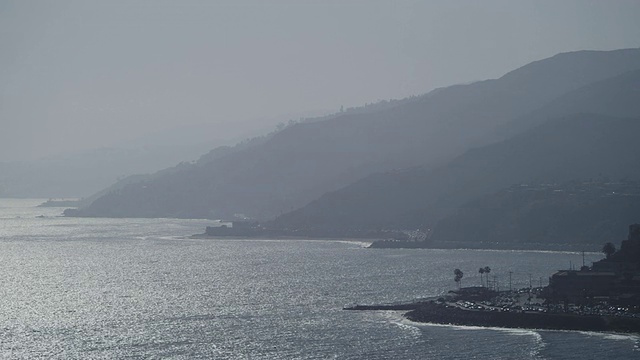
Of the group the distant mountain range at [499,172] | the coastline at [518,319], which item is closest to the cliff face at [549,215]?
the distant mountain range at [499,172]

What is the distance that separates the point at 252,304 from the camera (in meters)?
94.1

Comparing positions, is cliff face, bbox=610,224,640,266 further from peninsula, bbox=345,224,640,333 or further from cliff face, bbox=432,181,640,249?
cliff face, bbox=432,181,640,249

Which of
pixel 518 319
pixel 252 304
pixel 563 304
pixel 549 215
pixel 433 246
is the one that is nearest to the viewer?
pixel 518 319

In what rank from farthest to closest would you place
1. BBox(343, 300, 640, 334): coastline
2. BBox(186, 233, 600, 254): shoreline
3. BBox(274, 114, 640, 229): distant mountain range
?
BBox(274, 114, 640, 229): distant mountain range, BBox(186, 233, 600, 254): shoreline, BBox(343, 300, 640, 334): coastline

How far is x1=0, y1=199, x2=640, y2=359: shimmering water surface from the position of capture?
72.9 m

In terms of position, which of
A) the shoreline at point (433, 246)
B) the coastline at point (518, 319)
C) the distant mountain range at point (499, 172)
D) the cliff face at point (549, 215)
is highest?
the distant mountain range at point (499, 172)

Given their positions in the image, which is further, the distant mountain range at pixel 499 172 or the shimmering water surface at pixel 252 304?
the distant mountain range at pixel 499 172

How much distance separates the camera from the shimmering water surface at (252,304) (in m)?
72.9

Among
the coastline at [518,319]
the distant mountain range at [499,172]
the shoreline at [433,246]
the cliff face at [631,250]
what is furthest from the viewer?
the distant mountain range at [499,172]

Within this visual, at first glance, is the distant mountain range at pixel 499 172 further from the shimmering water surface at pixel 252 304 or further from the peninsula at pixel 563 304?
the peninsula at pixel 563 304

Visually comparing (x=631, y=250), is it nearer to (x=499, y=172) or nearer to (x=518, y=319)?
(x=518, y=319)

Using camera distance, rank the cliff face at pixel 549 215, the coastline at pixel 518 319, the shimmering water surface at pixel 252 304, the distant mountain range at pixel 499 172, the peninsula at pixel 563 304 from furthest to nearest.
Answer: the distant mountain range at pixel 499 172 < the cliff face at pixel 549 215 < the peninsula at pixel 563 304 < the coastline at pixel 518 319 < the shimmering water surface at pixel 252 304

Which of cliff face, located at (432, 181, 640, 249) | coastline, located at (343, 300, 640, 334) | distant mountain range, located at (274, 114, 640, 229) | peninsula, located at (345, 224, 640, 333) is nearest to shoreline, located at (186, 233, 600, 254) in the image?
cliff face, located at (432, 181, 640, 249)

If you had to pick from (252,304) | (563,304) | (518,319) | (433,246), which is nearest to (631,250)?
(563,304)
